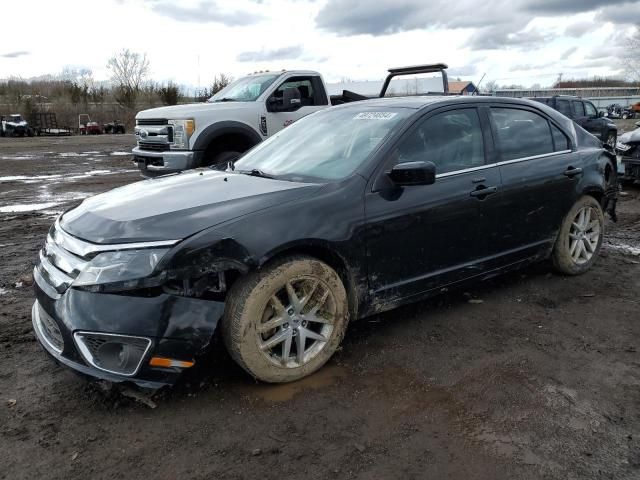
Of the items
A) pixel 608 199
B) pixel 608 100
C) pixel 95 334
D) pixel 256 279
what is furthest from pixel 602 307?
pixel 608 100

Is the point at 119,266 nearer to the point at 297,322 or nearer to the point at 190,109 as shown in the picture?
the point at 297,322

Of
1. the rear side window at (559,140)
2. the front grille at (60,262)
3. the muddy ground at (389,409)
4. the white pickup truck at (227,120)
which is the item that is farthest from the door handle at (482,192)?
the white pickup truck at (227,120)

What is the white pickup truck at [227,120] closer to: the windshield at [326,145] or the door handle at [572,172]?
the door handle at [572,172]

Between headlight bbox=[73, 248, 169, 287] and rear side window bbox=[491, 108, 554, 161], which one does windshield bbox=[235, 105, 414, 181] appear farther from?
headlight bbox=[73, 248, 169, 287]

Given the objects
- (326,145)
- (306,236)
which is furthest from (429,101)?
(306,236)

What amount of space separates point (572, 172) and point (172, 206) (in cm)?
342

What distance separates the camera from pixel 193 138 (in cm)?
801

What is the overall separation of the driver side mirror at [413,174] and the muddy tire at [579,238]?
1954 millimetres

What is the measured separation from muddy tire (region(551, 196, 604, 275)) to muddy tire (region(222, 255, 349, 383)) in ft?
8.11

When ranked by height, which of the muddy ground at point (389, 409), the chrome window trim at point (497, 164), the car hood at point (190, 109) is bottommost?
the muddy ground at point (389, 409)

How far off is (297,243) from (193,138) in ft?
18.0

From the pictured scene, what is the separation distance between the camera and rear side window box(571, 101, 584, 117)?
62.3 feet

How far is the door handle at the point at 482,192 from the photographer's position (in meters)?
3.89

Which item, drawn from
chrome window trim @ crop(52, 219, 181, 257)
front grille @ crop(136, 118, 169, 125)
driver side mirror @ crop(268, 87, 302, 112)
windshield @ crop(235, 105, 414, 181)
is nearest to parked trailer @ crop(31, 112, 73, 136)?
front grille @ crop(136, 118, 169, 125)
